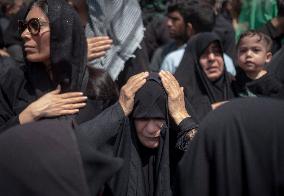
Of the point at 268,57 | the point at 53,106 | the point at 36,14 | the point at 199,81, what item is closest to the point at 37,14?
the point at 36,14

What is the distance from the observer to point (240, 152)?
1.89 meters

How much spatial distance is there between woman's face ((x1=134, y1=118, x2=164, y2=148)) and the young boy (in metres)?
1.20

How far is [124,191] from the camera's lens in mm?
2838

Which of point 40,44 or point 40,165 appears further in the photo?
point 40,44

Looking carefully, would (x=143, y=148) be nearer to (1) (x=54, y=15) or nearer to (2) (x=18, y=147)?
(1) (x=54, y=15)

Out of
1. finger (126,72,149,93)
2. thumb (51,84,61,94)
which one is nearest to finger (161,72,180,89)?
finger (126,72,149,93)

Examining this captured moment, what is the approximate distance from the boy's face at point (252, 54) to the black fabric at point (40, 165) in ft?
8.67

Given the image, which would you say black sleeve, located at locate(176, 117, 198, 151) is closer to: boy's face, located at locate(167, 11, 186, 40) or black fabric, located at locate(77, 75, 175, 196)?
black fabric, located at locate(77, 75, 175, 196)

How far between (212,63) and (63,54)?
1384 mm

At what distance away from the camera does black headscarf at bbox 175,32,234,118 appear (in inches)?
153

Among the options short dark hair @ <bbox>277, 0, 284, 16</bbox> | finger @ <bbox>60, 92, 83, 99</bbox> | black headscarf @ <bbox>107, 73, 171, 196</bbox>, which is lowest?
black headscarf @ <bbox>107, 73, 171, 196</bbox>

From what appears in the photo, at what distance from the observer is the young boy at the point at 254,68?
13.1ft

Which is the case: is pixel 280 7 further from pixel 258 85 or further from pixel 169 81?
pixel 169 81

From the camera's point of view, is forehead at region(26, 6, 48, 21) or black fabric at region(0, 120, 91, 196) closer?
black fabric at region(0, 120, 91, 196)
